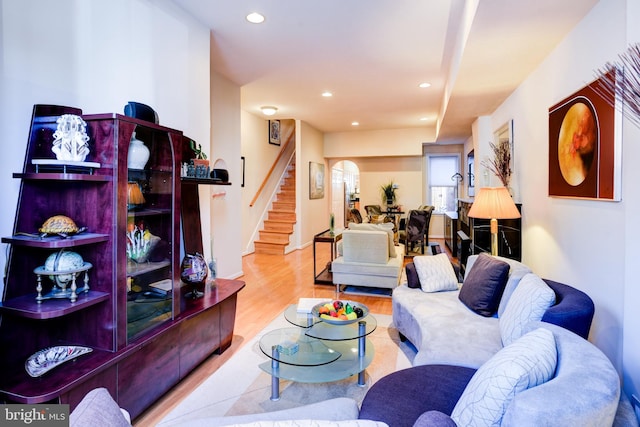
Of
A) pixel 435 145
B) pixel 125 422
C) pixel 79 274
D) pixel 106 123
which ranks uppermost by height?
pixel 435 145

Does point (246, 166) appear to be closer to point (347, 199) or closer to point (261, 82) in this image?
point (261, 82)

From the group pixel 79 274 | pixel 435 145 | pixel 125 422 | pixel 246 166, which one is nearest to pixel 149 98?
pixel 79 274

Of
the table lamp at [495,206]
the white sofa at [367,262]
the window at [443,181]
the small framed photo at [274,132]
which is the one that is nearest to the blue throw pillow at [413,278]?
the table lamp at [495,206]

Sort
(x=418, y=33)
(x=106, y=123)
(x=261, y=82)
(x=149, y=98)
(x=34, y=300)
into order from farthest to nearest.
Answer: (x=261, y=82)
(x=418, y=33)
(x=149, y=98)
(x=106, y=123)
(x=34, y=300)

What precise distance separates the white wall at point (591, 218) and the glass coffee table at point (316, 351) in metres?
1.44

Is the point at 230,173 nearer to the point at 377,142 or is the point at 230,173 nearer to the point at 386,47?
the point at 386,47

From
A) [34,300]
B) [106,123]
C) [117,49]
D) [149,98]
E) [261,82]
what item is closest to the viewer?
[34,300]

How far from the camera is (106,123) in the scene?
188 cm

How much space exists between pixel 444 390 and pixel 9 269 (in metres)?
2.28

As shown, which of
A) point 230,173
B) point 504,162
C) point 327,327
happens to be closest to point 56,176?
point 327,327

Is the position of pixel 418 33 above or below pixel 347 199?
above

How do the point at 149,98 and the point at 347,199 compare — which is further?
the point at 347,199

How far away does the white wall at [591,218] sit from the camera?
5.81 feet

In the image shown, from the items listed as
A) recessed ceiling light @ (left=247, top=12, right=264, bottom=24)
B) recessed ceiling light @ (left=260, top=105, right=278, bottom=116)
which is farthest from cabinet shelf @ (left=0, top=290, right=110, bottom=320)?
recessed ceiling light @ (left=260, top=105, right=278, bottom=116)
